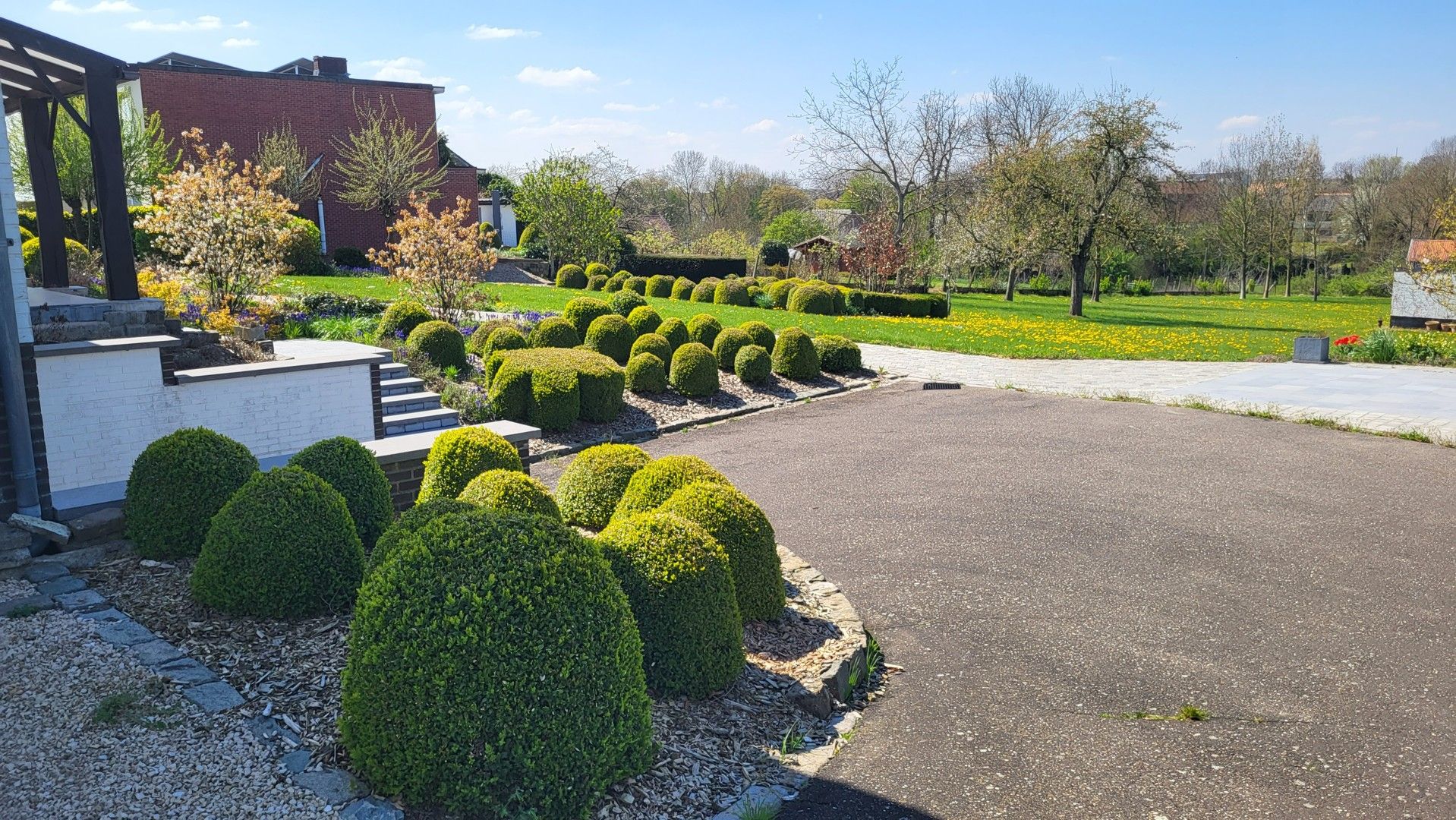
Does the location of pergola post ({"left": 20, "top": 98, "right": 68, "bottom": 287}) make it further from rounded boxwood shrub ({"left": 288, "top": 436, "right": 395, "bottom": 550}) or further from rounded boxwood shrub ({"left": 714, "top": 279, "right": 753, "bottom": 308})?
rounded boxwood shrub ({"left": 714, "top": 279, "right": 753, "bottom": 308})

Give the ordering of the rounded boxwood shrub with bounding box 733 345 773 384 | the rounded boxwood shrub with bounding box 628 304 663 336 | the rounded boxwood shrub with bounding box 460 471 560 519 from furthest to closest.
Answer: the rounded boxwood shrub with bounding box 628 304 663 336 < the rounded boxwood shrub with bounding box 733 345 773 384 < the rounded boxwood shrub with bounding box 460 471 560 519

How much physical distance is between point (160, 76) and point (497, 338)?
23.2 meters

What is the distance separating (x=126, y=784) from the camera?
3.24 metres

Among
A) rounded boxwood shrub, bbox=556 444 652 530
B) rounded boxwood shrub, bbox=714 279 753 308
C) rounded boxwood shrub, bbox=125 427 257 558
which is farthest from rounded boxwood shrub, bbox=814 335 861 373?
rounded boxwood shrub, bbox=125 427 257 558

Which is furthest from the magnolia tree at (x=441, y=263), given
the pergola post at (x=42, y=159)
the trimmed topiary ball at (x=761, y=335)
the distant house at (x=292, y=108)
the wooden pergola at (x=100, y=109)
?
the distant house at (x=292, y=108)

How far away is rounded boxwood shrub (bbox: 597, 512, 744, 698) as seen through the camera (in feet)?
13.6

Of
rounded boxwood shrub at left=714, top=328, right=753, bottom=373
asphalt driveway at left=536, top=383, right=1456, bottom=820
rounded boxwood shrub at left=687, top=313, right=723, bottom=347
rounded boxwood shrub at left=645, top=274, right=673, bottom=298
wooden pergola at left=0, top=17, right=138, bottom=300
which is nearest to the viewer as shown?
asphalt driveway at left=536, top=383, right=1456, bottom=820

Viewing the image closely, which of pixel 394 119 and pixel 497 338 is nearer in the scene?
pixel 497 338

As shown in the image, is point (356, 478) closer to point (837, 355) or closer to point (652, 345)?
point (652, 345)

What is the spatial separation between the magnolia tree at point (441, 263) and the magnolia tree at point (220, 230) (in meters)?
2.08

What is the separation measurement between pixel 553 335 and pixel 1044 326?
48.3 feet

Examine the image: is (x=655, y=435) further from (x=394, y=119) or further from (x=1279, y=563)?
(x=394, y=119)

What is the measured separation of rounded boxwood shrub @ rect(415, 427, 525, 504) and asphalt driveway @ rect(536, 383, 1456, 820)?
240cm

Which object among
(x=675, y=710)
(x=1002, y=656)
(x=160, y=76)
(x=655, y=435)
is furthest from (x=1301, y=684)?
(x=160, y=76)
